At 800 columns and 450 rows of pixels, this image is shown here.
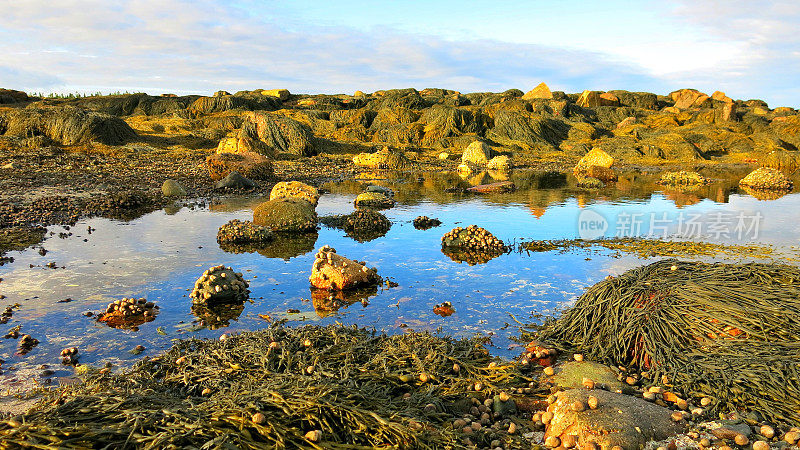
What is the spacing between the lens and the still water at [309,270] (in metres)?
6.79

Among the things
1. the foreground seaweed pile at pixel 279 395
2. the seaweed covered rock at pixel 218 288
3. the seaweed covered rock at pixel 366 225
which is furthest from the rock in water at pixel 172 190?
the foreground seaweed pile at pixel 279 395

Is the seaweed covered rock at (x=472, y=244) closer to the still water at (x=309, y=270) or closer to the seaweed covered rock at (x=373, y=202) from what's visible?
the still water at (x=309, y=270)

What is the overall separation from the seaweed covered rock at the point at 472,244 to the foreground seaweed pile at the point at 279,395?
4655mm

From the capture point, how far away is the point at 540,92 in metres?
63.5

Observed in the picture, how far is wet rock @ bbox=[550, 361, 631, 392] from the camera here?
5156 millimetres

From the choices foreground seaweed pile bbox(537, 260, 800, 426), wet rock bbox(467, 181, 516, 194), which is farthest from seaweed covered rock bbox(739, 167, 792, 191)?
foreground seaweed pile bbox(537, 260, 800, 426)

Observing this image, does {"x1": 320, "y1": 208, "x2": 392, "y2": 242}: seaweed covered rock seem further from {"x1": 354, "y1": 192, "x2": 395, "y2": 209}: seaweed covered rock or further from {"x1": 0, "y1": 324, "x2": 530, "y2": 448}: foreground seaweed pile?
{"x1": 0, "y1": 324, "x2": 530, "y2": 448}: foreground seaweed pile

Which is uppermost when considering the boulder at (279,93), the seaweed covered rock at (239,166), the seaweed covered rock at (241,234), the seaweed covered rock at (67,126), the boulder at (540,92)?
the boulder at (540,92)

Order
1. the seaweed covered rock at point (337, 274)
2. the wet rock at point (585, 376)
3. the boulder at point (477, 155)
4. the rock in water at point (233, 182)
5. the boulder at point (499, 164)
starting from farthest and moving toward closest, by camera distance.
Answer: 1. the boulder at point (477, 155)
2. the boulder at point (499, 164)
3. the rock in water at point (233, 182)
4. the seaweed covered rock at point (337, 274)
5. the wet rock at point (585, 376)

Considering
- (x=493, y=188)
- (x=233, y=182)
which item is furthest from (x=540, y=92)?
(x=233, y=182)

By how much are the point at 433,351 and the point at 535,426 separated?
1.45 meters

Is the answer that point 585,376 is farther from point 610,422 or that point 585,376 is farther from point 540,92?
point 540,92

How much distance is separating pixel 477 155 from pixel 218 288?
92.4 ft

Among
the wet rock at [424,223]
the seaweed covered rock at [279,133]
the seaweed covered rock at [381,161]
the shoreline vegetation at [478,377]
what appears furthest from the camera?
the seaweed covered rock at [279,133]
